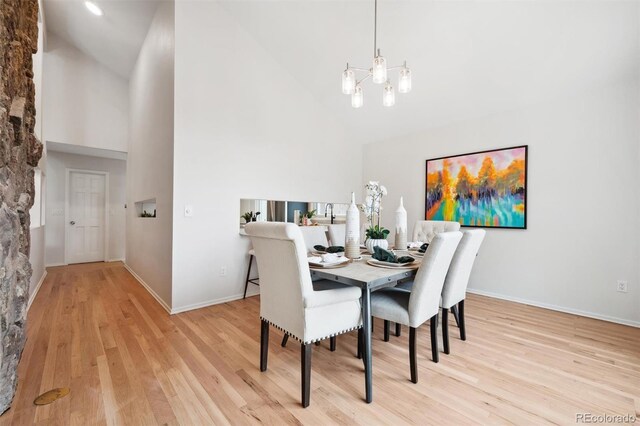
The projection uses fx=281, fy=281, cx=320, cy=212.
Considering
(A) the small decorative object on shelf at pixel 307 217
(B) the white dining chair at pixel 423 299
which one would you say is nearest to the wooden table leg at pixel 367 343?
(B) the white dining chair at pixel 423 299

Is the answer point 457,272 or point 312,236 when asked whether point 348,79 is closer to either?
point 312,236

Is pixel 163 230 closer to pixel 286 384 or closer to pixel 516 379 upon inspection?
pixel 286 384

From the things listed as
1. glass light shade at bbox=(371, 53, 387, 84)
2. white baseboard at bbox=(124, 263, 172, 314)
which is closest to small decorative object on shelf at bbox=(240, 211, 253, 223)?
white baseboard at bbox=(124, 263, 172, 314)

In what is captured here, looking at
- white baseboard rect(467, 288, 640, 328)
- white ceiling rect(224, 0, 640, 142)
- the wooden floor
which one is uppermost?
white ceiling rect(224, 0, 640, 142)

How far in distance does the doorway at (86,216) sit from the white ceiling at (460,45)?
4.63 meters

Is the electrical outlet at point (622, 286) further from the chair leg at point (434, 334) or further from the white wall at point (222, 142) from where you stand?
the white wall at point (222, 142)

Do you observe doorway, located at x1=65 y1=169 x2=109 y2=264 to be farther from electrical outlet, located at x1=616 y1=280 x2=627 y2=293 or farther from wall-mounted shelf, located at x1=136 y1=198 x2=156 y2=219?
electrical outlet, located at x1=616 y1=280 x2=627 y2=293

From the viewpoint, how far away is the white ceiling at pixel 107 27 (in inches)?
144

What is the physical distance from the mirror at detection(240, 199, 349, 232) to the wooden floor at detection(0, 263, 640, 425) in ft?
4.18

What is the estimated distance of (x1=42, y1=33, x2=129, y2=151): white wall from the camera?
4.47 meters

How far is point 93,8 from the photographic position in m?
3.67

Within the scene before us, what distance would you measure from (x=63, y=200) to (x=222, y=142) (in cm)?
429

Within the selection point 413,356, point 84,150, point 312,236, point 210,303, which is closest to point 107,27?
point 84,150

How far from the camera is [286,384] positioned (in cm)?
171
